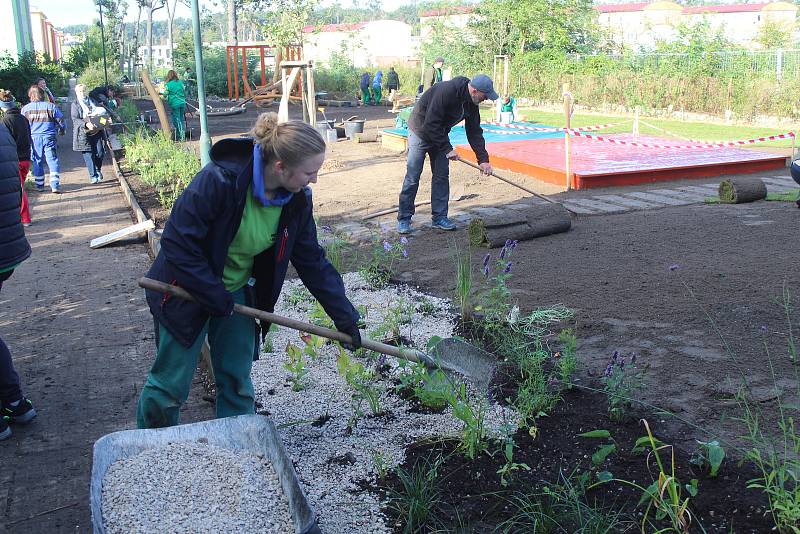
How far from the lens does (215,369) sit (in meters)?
3.25

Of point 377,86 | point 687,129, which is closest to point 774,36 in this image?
point 687,129

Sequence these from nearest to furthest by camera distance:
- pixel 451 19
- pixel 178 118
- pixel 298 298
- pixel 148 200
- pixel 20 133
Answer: pixel 298 298 → pixel 20 133 → pixel 148 200 → pixel 178 118 → pixel 451 19

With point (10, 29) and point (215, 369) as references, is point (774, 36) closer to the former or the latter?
point (10, 29)

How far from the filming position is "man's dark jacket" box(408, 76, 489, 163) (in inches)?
296

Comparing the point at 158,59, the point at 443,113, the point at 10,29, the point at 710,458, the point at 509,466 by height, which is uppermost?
the point at 158,59

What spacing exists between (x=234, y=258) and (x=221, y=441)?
716mm

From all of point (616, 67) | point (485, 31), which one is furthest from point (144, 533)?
point (485, 31)

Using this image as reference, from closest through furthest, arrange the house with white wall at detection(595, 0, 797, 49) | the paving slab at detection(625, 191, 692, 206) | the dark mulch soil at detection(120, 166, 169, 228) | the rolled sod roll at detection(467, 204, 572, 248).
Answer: the rolled sod roll at detection(467, 204, 572, 248), the paving slab at detection(625, 191, 692, 206), the dark mulch soil at detection(120, 166, 169, 228), the house with white wall at detection(595, 0, 797, 49)

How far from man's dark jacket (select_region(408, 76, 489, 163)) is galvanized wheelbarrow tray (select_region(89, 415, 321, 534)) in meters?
5.09

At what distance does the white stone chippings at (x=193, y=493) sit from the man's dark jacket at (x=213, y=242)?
0.45m

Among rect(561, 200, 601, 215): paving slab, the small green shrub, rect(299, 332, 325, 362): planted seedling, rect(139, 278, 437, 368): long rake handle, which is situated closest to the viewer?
rect(139, 278, 437, 368): long rake handle

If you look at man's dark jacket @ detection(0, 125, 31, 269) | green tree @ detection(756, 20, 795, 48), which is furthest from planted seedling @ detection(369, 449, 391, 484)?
green tree @ detection(756, 20, 795, 48)

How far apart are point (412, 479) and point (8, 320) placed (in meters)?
4.05

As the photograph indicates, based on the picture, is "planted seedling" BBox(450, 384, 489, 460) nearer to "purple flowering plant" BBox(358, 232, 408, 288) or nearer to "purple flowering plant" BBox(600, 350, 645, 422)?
"purple flowering plant" BBox(600, 350, 645, 422)
